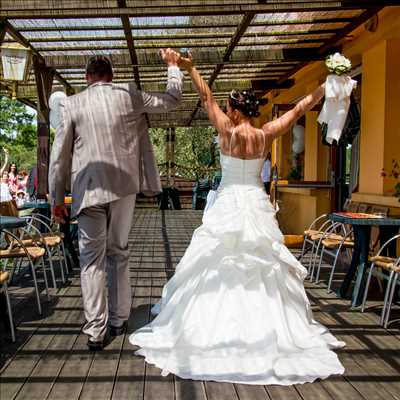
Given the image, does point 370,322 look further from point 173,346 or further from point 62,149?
point 62,149

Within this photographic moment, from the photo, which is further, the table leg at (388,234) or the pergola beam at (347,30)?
the pergola beam at (347,30)

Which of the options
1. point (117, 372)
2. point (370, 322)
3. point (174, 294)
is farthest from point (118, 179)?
point (370, 322)

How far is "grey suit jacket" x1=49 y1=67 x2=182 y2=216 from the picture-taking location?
3.29 m

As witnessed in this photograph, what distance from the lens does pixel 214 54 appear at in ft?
23.0

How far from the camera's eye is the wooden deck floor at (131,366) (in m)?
2.68

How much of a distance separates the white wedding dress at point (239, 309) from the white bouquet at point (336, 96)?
530 millimetres

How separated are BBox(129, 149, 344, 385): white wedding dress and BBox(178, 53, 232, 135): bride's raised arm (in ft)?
0.72

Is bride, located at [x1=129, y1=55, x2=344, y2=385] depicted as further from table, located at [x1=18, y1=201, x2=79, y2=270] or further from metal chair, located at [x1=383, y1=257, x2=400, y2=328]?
table, located at [x1=18, y1=201, x2=79, y2=270]

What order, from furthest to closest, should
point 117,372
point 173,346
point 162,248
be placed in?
point 162,248 → point 173,346 → point 117,372

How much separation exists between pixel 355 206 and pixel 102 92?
3.50 metres

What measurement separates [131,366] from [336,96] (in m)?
2.04

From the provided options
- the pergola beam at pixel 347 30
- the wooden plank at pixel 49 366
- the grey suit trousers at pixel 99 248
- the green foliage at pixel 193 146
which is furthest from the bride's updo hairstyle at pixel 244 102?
the green foliage at pixel 193 146

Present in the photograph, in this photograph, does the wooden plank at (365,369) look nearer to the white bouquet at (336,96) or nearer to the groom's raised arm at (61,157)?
the white bouquet at (336,96)

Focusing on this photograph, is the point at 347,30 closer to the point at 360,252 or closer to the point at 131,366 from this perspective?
the point at 360,252
